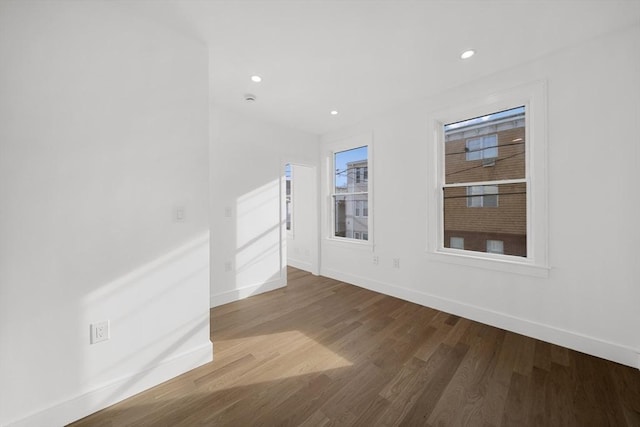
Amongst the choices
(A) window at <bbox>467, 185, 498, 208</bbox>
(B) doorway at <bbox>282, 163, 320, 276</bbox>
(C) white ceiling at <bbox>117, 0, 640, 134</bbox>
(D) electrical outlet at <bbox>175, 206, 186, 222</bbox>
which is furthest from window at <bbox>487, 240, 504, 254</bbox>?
(D) electrical outlet at <bbox>175, 206, 186, 222</bbox>

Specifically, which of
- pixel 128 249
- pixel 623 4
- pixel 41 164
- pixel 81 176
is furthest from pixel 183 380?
pixel 623 4

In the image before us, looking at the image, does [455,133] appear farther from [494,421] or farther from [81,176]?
[81,176]

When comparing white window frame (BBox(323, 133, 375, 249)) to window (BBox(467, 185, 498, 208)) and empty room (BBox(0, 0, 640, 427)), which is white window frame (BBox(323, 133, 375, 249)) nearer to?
empty room (BBox(0, 0, 640, 427))

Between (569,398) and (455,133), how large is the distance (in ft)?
8.51

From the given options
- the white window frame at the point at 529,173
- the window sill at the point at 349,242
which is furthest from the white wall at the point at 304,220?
the white window frame at the point at 529,173

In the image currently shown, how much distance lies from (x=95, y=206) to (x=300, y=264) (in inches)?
150

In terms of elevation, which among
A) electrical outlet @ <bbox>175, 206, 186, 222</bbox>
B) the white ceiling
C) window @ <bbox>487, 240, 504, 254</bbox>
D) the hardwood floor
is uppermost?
the white ceiling

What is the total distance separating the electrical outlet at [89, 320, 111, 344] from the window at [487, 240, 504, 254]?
3.49 m

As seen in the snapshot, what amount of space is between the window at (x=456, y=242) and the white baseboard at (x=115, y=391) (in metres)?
2.86

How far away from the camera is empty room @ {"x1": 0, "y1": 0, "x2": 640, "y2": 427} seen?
1385 millimetres

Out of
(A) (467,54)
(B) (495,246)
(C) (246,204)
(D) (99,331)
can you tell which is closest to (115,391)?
(D) (99,331)

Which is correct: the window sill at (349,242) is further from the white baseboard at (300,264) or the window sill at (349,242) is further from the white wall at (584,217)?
the white wall at (584,217)

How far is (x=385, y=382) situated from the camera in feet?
5.70

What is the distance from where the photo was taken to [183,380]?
1.77m
